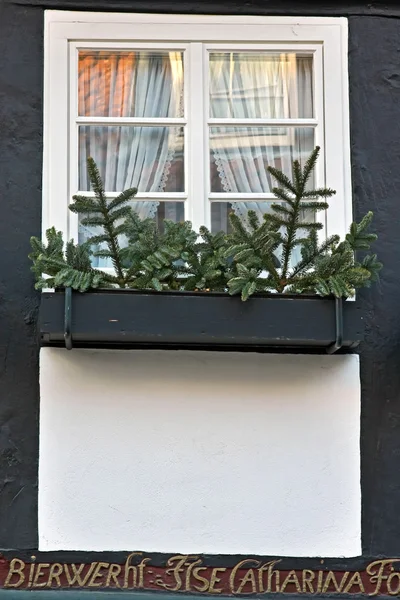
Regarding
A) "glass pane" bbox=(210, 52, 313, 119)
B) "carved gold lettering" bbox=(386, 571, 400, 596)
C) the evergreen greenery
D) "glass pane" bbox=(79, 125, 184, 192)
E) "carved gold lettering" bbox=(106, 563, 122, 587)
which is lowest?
"carved gold lettering" bbox=(386, 571, 400, 596)

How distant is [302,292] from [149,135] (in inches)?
51.9

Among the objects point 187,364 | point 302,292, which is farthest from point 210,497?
point 302,292

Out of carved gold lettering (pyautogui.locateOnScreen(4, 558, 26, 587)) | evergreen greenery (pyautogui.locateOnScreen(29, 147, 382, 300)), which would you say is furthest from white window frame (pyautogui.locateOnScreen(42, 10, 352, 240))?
carved gold lettering (pyautogui.locateOnScreen(4, 558, 26, 587))

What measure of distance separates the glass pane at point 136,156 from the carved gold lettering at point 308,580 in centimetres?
215

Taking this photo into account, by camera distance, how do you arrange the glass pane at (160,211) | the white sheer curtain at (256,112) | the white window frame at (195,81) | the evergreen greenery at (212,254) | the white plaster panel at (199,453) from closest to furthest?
the evergreen greenery at (212,254) < the white plaster panel at (199,453) < the white window frame at (195,81) < the glass pane at (160,211) < the white sheer curtain at (256,112)

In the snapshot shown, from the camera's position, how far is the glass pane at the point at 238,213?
698cm

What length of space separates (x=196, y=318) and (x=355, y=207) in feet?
3.84

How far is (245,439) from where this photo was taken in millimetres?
6562

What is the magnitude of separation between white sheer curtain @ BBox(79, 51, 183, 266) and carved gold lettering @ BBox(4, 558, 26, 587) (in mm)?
1950

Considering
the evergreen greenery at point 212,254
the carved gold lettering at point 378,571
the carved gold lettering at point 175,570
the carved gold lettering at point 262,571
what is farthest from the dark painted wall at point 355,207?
the carved gold lettering at point 175,570

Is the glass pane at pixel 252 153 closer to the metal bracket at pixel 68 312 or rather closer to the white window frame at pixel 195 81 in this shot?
the white window frame at pixel 195 81

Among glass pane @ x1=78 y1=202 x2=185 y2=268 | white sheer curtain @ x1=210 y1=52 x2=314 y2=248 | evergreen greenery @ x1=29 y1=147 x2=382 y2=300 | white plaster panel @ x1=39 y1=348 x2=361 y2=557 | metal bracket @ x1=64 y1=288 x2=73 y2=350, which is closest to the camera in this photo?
metal bracket @ x1=64 y1=288 x2=73 y2=350

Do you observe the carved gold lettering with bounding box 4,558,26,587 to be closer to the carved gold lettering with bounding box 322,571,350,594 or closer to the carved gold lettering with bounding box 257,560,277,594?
the carved gold lettering with bounding box 257,560,277,594

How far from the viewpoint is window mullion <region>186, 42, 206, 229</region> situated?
6914mm
